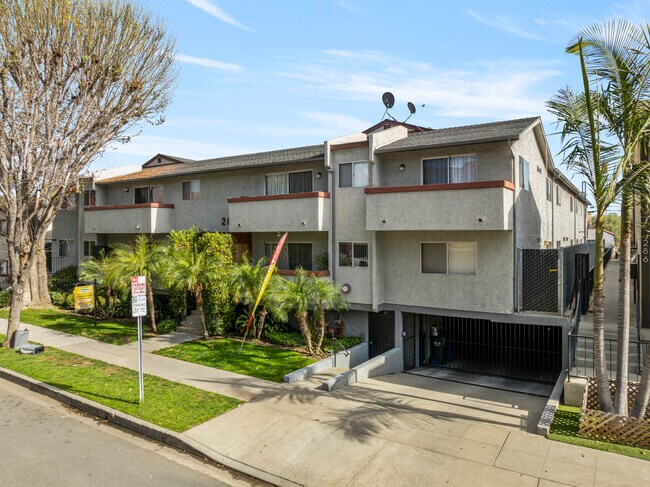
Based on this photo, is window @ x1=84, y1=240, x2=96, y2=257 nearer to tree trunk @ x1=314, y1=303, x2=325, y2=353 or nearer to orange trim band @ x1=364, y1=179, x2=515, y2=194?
tree trunk @ x1=314, y1=303, x2=325, y2=353

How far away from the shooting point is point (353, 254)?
16.9m

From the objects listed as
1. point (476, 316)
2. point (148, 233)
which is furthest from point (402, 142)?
point (148, 233)

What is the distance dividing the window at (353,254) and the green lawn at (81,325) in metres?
8.51

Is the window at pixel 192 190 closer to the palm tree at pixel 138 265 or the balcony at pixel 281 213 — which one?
the balcony at pixel 281 213

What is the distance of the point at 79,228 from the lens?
26.8 meters

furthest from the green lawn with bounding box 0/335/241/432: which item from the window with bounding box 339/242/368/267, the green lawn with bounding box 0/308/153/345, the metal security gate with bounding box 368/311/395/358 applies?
the metal security gate with bounding box 368/311/395/358

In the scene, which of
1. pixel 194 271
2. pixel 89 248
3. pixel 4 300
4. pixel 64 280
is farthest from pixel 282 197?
pixel 4 300

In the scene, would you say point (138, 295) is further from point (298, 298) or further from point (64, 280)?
point (64, 280)

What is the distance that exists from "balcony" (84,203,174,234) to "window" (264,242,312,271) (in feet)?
23.0

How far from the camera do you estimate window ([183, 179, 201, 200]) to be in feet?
73.1

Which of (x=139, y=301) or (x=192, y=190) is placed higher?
(x=192, y=190)

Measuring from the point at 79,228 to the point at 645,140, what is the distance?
90.5 ft

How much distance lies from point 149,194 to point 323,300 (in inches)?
545

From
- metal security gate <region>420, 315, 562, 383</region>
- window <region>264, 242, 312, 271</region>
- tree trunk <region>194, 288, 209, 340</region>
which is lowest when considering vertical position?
metal security gate <region>420, 315, 562, 383</region>
